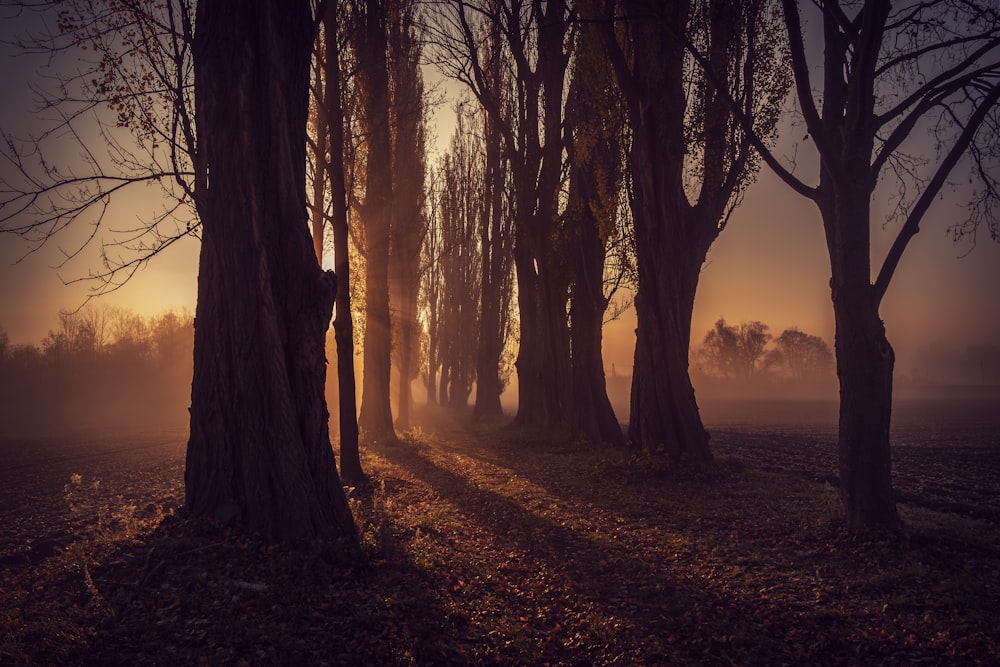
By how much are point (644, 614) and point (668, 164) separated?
898cm

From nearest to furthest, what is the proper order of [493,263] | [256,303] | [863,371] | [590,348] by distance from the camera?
[256,303] → [863,371] → [590,348] → [493,263]

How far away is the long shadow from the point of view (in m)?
3.84

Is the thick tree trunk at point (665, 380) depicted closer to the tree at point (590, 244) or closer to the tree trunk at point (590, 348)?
the tree at point (590, 244)

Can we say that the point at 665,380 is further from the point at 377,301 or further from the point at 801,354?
the point at 801,354

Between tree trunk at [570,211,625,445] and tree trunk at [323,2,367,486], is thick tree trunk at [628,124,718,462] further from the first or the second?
tree trunk at [323,2,367,486]

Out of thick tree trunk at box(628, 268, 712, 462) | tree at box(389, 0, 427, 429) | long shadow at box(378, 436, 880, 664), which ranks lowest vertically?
long shadow at box(378, 436, 880, 664)

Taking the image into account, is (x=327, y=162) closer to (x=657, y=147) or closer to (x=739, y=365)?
(x=657, y=147)

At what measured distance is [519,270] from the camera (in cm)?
1819

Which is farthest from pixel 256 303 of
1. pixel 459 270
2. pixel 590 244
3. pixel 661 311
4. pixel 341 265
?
pixel 459 270

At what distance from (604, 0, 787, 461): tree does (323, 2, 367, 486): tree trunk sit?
5324mm

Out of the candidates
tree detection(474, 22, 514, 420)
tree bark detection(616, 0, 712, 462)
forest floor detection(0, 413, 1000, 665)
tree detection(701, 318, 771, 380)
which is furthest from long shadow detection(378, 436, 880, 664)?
tree detection(701, 318, 771, 380)

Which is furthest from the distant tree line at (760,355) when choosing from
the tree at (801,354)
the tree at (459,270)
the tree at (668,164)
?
the tree at (668,164)

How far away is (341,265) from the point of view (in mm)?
10289

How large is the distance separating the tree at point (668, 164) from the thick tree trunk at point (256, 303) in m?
6.91
